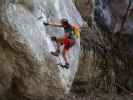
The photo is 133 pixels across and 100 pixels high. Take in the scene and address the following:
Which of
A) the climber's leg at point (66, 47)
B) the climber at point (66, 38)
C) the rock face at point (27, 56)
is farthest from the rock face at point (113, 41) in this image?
the rock face at point (27, 56)

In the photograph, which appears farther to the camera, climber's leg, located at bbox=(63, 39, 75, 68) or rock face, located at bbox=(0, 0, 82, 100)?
climber's leg, located at bbox=(63, 39, 75, 68)

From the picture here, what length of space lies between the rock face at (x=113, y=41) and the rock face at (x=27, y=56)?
146 inches

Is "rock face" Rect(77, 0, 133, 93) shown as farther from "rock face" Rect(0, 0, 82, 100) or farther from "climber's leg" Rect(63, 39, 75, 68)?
"rock face" Rect(0, 0, 82, 100)

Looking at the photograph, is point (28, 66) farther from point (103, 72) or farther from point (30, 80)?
point (103, 72)

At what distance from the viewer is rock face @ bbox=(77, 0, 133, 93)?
42.3ft

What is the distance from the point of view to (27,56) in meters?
8.43

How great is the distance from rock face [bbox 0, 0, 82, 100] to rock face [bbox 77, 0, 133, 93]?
12.2 feet

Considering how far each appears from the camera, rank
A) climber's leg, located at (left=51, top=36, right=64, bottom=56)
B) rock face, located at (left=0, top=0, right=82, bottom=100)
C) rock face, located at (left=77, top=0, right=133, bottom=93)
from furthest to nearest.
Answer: rock face, located at (left=77, top=0, right=133, bottom=93), climber's leg, located at (left=51, top=36, right=64, bottom=56), rock face, located at (left=0, top=0, right=82, bottom=100)

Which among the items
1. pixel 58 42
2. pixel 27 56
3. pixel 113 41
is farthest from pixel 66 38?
pixel 113 41

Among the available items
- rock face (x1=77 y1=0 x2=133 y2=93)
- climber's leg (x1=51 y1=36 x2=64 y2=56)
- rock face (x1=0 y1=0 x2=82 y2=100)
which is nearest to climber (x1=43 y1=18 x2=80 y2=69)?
climber's leg (x1=51 y1=36 x2=64 y2=56)

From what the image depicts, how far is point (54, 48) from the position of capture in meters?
8.91

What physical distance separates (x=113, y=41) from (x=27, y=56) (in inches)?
224

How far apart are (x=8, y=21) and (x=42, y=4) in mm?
1245

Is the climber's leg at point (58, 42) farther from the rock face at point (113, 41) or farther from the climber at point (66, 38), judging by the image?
the rock face at point (113, 41)
